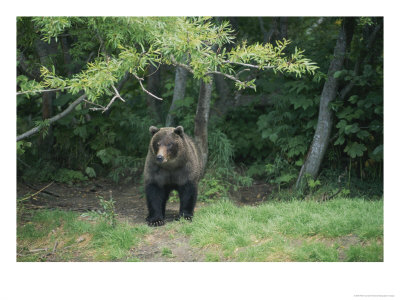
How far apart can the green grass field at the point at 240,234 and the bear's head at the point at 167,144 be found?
82 centimetres

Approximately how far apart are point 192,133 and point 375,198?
3241mm

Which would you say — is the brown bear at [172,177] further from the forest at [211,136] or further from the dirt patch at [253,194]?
the dirt patch at [253,194]

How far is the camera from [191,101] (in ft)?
25.5

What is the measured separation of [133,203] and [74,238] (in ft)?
6.58

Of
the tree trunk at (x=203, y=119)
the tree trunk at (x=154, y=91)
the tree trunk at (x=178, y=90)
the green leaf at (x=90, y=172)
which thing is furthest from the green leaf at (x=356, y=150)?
the green leaf at (x=90, y=172)

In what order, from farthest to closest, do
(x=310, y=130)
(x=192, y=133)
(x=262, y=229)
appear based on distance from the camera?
(x=192, y=133) → (x=310, y=130) → (x=262, y=229)

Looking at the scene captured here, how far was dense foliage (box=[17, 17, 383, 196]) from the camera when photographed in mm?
6141

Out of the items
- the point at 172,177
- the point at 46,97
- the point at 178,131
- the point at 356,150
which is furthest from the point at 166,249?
the point at 46,97

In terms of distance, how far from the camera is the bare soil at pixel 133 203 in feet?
15.4

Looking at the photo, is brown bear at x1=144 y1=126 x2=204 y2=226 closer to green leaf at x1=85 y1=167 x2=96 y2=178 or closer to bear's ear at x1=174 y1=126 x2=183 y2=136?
bear's ear at x1=174 y1=126 x2=183 y2=136

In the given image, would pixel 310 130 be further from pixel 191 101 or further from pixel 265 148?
pixel 191 101

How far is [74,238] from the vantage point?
5246mm

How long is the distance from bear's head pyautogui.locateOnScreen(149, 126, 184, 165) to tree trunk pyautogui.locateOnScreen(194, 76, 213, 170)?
1653 millimetres
